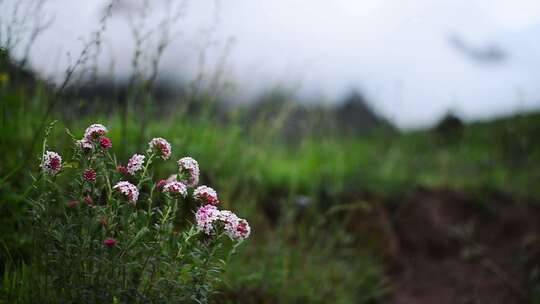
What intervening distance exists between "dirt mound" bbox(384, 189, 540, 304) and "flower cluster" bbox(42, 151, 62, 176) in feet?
9.94

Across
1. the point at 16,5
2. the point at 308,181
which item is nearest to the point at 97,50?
the point at 16,5

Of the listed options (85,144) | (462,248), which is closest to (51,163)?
(85,144)

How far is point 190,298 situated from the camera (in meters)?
1.79

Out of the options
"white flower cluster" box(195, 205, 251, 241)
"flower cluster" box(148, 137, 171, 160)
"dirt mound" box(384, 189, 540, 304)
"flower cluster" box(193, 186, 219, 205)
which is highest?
"flower cluster" box(148, 137, 171, 160)

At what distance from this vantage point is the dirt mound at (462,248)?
435cm

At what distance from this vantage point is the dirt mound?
14.3 ft

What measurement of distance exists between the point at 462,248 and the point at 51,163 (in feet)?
13.5

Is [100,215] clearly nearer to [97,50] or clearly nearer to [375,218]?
[97,50]

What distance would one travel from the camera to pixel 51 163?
175cm

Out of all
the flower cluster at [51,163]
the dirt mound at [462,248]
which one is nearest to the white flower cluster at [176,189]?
the flower cluster at [51,163]

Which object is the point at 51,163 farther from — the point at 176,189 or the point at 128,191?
the point at 176,189

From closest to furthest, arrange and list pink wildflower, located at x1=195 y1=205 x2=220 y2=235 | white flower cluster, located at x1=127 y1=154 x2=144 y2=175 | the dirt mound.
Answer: pink wildflower, located at x1=195 y1=205 x2=220 y2=235
white flower cluster, located at x1=127 y1=154 x2=144 y2=175
the dirt mound

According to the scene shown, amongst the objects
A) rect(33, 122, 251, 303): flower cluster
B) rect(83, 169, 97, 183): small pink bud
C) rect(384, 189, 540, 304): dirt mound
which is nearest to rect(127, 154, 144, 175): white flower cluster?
rect(33, 122, 251, 303): flower cluster

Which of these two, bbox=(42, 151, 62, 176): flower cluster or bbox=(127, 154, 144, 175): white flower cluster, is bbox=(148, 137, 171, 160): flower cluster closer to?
bbox=(127, 154, 144, 175): white flower cluster
